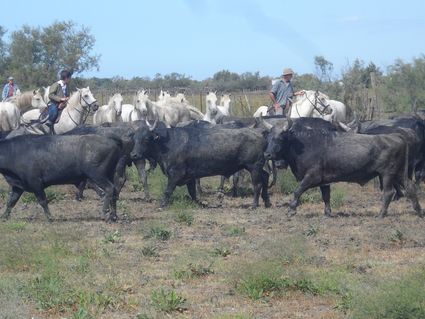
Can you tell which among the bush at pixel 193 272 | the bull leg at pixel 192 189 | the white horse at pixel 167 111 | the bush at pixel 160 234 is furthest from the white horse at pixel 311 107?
the bush at pixel 193 272

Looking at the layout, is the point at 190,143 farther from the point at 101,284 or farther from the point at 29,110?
the point at 29,110

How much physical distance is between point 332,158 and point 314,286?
6.11 meters

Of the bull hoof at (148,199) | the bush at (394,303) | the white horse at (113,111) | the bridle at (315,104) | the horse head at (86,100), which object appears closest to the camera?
the bush at (394,303)

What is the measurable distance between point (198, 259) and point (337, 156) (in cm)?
476

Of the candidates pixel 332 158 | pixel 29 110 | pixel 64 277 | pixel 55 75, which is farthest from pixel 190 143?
pixel 55 75

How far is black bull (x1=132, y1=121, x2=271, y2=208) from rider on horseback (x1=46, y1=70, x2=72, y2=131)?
585 centimetres

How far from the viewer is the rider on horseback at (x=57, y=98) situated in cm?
2348

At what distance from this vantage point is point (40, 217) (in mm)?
16922

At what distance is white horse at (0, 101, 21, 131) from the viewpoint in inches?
1074

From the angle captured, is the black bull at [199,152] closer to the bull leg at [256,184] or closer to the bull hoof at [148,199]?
the bull leg at [256,184]

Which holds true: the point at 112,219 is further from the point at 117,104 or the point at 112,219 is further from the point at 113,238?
the point at 117,104

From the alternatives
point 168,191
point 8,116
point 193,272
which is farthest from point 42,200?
point 8,116

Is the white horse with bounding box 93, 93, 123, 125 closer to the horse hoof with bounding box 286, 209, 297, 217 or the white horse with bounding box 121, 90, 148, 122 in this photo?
the white horse with bounding box 121, 90, 148, 122

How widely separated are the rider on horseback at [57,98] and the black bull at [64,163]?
7168mm
